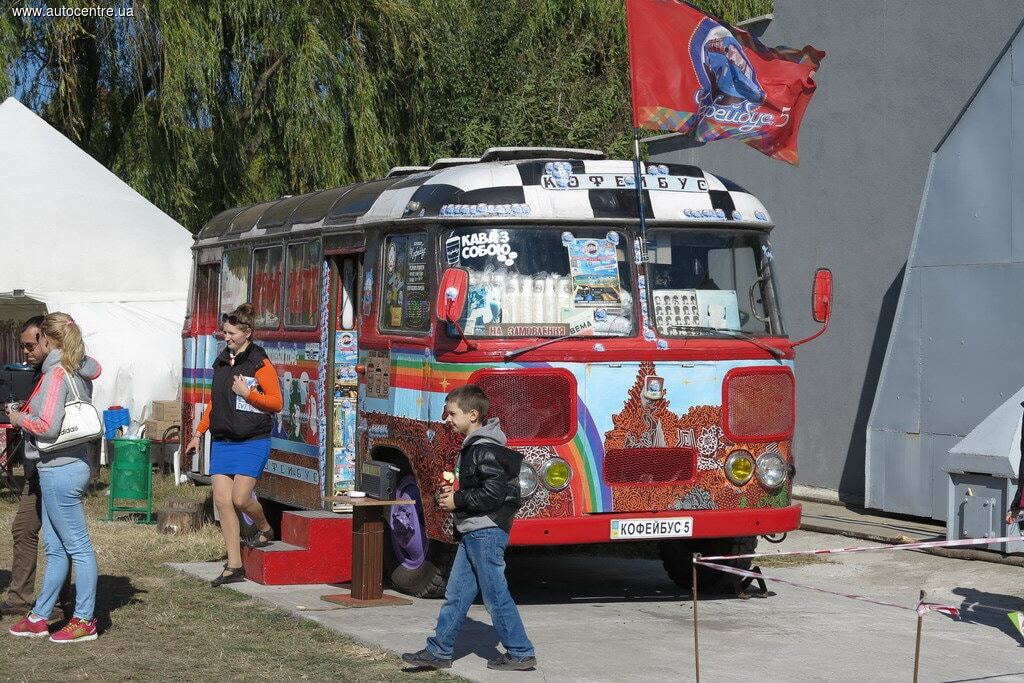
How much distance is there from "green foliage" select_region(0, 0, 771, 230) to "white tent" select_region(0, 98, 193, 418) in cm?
172

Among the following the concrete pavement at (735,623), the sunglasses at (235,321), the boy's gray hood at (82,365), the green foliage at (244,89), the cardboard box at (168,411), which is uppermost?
the green foliage at (244,89)

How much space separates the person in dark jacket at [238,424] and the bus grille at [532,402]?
193 centimetres

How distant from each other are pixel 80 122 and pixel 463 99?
6136 millimetres

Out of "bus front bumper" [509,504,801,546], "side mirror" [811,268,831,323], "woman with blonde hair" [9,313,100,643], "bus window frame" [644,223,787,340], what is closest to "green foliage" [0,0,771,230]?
"bus window frame" [644,223,787,340]

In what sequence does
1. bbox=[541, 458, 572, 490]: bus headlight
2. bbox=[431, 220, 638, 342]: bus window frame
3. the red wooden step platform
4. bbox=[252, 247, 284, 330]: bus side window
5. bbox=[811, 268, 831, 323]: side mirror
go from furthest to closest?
bbox=[252, 247, 284, 330]: bus side window
the red wooden step platform
bbox=[811, 268, 831, 323]: side mirror
bbox=[431, 220, 638, 342]: bus window frame
bbox=[541, 458, 572, 490]: bus headlight

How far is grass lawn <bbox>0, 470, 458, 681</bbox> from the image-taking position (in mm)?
8273

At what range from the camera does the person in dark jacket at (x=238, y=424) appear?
1103cm

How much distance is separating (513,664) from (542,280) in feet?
9.46

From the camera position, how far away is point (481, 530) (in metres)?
8.16

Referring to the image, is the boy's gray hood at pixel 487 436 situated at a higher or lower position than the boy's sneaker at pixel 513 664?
higher

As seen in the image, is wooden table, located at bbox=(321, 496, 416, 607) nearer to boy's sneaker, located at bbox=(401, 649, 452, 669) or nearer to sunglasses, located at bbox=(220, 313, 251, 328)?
sunglasses, located at bbox=(220, 313, 251, 328)

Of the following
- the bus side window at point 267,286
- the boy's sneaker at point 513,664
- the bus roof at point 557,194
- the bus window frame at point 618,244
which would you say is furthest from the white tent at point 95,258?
the boy's sneaker at point 513,664

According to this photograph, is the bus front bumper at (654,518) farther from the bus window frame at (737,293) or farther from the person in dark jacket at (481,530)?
the person in dark jacket at (481,530)

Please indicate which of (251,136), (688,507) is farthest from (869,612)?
(251,136)
